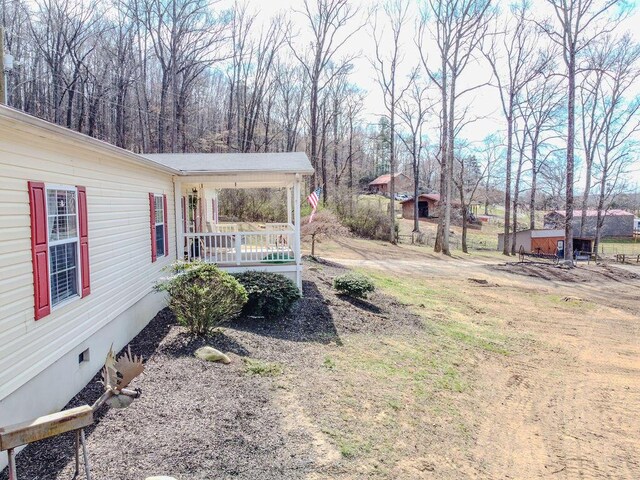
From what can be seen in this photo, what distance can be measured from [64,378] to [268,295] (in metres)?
4.14

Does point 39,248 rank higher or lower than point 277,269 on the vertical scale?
higher

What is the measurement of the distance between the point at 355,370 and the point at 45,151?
490 cm

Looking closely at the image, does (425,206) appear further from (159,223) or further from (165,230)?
(159,223)

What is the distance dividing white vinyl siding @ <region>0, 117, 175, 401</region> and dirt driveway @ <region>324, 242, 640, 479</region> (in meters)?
4.43

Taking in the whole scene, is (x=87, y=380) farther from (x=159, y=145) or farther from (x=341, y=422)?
(x=159, y=145)

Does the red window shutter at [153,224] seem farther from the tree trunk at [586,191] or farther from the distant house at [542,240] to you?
the tree trunk at [586,191]

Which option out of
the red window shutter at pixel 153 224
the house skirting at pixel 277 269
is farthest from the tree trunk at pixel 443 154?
the red window shutter at pixel 153 224

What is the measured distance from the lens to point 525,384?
7.31 metres

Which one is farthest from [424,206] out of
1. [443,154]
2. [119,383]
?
[119,383]

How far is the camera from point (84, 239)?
5566mm

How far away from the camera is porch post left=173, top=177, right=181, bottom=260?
10.8 meters

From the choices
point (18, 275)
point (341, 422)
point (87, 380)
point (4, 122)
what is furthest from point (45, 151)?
point (341, 422)

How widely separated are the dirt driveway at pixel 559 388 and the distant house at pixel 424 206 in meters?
32.1

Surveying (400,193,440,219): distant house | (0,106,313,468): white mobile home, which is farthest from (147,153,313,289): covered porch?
(400,193,440,219): distant house
